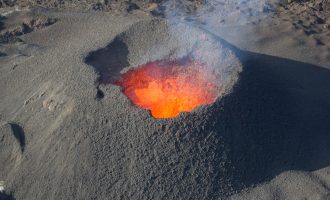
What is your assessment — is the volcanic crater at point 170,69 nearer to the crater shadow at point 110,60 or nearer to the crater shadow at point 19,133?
the crater shadow at point 110,60

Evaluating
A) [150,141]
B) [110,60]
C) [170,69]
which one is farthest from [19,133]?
[170,69]

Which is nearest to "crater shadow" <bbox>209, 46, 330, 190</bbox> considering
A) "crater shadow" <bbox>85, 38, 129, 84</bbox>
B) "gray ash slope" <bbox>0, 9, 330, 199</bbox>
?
"gray ash slope" <bbox>0, 9, 330, 199</bbox>

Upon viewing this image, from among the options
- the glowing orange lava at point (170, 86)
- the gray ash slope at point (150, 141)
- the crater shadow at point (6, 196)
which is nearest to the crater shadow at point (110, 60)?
the gray ash slope at point (150, 141)

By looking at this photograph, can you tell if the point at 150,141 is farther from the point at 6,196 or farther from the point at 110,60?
the point at 6,196

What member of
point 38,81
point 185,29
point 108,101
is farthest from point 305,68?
point 38,81

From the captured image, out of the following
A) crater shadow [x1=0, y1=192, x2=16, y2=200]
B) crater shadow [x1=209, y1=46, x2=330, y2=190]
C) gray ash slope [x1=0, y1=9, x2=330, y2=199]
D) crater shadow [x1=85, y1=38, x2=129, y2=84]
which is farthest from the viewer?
crater shadow [x1=85, y1=38, x2=129, y2=84]

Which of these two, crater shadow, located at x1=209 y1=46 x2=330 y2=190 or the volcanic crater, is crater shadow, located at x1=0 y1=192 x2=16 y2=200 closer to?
the volcanic crater
